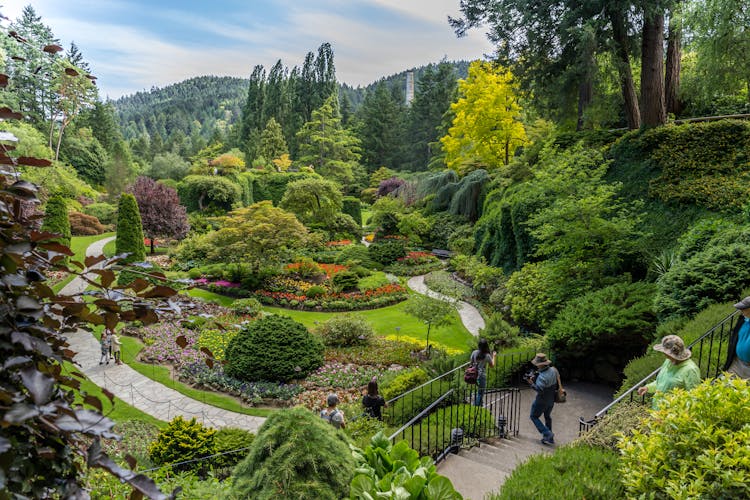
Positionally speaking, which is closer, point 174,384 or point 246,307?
point 174,384

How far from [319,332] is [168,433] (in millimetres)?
6866

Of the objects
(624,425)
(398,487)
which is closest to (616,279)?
(624,425)

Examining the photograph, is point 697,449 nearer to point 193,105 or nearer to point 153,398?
point 153,398

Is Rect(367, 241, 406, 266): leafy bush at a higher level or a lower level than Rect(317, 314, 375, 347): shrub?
higher

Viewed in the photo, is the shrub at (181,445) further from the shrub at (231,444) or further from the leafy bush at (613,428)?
the leafy bush at (613,428)

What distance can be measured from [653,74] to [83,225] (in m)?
31.8

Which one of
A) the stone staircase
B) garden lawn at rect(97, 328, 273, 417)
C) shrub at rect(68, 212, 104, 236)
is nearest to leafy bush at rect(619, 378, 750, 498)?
the stone staircase

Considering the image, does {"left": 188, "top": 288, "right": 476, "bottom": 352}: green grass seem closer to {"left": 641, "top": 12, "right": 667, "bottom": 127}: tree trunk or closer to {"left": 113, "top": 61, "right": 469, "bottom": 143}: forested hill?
{"left": 641, "top": 12, "right": 667, "bottom": 127}: tree trunk

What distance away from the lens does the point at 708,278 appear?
7.20 metres

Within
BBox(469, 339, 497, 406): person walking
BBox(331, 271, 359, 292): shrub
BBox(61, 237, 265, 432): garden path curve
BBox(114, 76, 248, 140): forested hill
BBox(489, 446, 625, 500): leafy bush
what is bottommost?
BBox(61, 237, 265, 432): garden path curve

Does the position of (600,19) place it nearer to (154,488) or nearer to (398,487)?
(398,487)

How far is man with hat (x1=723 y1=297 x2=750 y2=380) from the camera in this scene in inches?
176

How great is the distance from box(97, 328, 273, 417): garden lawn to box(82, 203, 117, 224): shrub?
883 inches

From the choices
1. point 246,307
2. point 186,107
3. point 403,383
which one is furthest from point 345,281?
point 186,107
